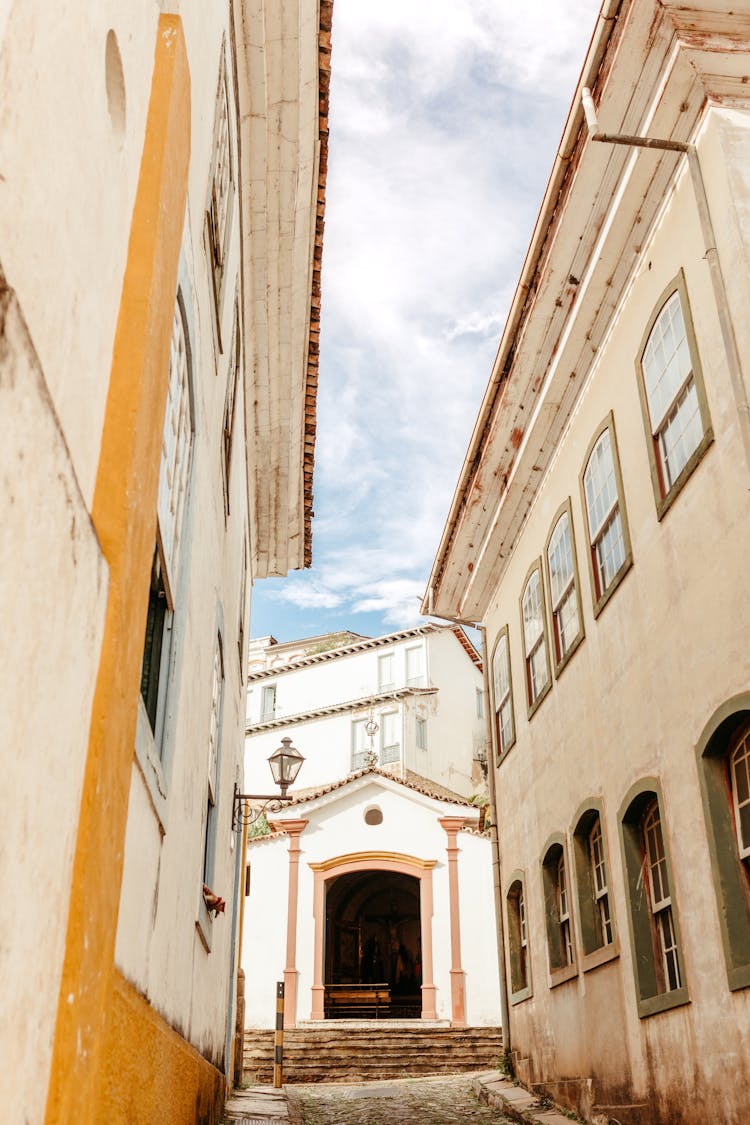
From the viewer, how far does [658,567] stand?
848 centimetres

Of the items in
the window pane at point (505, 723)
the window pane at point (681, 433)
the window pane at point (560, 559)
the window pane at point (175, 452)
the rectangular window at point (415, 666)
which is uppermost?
the rectangular window at point (415, 666)

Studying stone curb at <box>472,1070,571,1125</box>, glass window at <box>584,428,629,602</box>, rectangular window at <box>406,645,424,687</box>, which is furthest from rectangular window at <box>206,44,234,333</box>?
rectangular window at <box>406,645,424,687</box>

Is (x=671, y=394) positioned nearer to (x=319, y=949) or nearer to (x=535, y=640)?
(x=535, y=640)

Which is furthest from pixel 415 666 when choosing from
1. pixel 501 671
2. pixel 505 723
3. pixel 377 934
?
pixel 505 723

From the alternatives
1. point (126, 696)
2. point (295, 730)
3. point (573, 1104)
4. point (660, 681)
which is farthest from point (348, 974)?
point (126, 696)

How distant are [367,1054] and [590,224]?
578 inches

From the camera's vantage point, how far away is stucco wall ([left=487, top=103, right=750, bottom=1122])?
23.4 ft

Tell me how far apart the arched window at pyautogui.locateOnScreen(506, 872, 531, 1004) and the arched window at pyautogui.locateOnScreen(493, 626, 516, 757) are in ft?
6.19

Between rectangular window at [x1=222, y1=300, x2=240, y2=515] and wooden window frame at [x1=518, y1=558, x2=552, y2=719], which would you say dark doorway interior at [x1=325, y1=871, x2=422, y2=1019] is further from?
rectangular window at [x1=222, y1=300, x2=240, y2=515]

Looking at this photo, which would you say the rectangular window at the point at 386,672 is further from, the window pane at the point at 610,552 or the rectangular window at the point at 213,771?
the rectangular window at the point at 213,771

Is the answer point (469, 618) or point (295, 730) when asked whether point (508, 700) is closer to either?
point (469, 618)

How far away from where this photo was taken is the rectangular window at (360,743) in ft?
148

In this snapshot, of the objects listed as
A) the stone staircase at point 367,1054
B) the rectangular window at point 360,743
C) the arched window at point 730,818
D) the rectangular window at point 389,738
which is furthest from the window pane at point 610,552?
the rectangular window at point 360,743

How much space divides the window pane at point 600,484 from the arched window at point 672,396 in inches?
42.9
